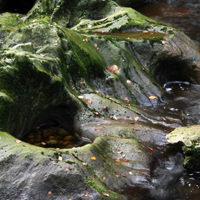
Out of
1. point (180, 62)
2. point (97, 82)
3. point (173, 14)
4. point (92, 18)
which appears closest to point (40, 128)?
point (97, 82)

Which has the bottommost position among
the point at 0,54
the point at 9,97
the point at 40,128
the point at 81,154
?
the point at 40,128

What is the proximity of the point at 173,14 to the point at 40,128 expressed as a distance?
33.1 ft

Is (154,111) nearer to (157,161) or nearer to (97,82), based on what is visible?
(97,82)

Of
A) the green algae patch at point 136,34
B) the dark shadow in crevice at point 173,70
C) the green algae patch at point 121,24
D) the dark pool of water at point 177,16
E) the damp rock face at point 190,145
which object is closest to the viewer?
the damp rock face at point 190,145

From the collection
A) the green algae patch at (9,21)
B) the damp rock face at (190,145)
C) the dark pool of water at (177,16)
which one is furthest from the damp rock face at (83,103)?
the dark pool of water at (177,16)

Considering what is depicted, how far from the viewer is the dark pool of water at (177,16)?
1101 cm

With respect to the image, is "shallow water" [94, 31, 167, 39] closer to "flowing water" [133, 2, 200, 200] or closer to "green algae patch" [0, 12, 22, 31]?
"flowing water" [133, 2, 200, 200]

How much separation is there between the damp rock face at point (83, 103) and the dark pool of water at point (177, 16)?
2946mm

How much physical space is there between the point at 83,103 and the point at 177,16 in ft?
30.0

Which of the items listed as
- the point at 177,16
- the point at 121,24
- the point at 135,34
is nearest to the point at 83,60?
the point at 135,34

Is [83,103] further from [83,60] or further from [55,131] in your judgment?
[83,60]

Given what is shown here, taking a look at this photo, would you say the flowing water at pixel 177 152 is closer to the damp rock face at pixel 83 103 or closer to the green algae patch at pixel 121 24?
the damp rock face at pixel 83 103

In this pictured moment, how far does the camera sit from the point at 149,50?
7895 mm

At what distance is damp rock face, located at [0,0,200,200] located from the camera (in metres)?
3.47
